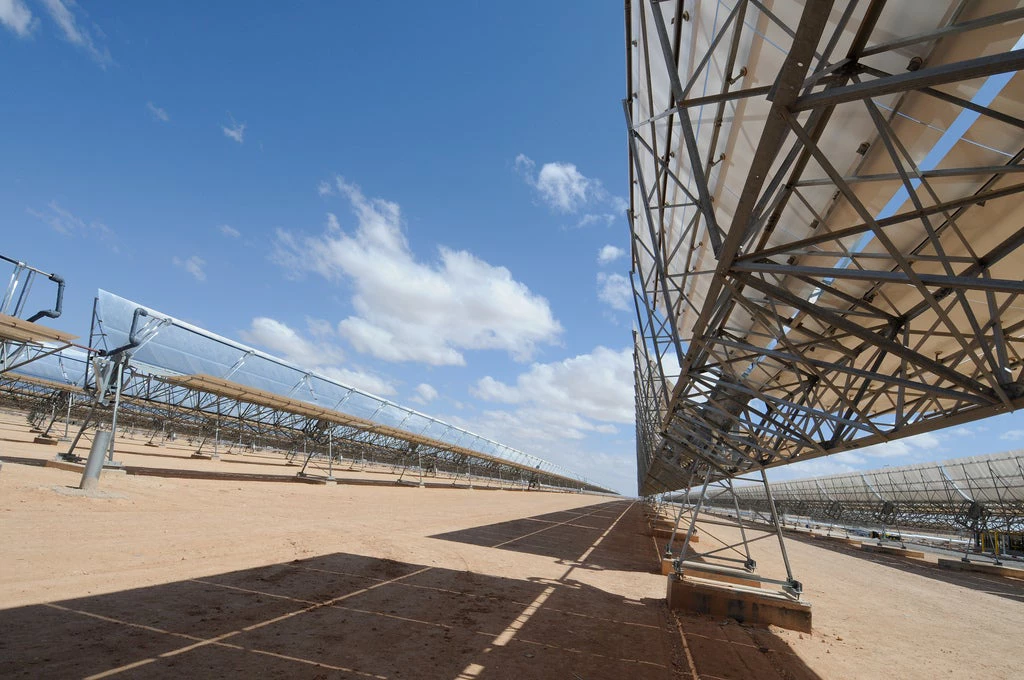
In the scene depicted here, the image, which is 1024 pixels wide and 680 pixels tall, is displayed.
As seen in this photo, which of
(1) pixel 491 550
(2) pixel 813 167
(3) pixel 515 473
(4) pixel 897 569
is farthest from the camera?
(3) pixel 515 473

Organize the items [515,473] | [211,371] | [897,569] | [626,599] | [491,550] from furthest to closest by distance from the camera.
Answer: [515,473] < [211,371] < [897,569] < [491,550] < [626,599]

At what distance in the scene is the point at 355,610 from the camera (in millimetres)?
7172

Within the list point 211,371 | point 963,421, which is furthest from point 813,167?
point 211,371

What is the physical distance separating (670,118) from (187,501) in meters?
16.7

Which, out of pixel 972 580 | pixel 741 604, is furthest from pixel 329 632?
pixel 972 580

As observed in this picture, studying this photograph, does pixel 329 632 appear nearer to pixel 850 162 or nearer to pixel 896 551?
pixel 850 162

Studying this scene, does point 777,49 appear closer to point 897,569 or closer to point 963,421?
point 963,421

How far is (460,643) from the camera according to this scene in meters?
6.31

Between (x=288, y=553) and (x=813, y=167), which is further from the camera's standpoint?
(x=288, y=553)

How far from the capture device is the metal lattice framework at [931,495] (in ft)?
124

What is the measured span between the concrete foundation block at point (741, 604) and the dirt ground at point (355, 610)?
29cm

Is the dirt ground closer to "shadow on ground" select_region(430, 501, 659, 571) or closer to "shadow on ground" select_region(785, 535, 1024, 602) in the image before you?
"shadow on ground" select_region(430, 501, 659, 571)

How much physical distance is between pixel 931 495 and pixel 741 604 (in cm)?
5250

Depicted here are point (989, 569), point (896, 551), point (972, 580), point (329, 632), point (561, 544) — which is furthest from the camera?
point (896, 551)
